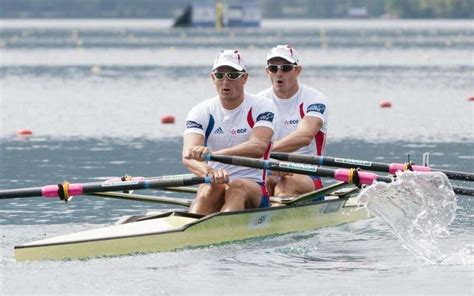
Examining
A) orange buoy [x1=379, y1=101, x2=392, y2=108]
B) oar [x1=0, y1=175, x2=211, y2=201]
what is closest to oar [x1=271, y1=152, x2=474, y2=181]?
oar [x1=0, y1=175, x2=211, y2=201]

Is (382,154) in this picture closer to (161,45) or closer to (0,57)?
(0,57)

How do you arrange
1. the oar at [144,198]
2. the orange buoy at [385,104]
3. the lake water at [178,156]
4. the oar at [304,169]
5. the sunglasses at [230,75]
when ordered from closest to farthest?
1. the lake water at [178,156]
2. the oar at [304,169]
3. the sunglasses at [230,75]
4. the oar at [144,198]
5. the orange buoy at [385,104]

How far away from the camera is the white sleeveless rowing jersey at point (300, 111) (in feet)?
50.4

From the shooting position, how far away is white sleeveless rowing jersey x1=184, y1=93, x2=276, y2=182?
1384 cm

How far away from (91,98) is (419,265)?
78.3 feet

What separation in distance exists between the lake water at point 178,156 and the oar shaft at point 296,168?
0.64m

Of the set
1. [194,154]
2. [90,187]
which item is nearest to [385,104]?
[194,154]

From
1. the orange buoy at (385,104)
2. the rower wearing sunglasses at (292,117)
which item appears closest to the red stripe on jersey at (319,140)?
the rower wearing sunglasses at (292,117)

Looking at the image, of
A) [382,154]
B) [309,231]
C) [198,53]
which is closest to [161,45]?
[198,53]

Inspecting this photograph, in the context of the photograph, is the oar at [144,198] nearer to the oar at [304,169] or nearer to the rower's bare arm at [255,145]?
the rower's bare arm at [255,145]

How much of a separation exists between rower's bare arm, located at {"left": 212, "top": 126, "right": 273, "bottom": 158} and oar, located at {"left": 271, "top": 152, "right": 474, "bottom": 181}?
739 mm

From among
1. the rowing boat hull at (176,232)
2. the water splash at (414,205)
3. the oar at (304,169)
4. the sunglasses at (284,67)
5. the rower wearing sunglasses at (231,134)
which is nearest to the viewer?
the rowing boat hull at (176,232)

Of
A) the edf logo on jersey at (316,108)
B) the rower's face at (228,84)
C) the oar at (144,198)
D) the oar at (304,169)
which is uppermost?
the rower's face at (228,84)

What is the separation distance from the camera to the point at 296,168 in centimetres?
1359
